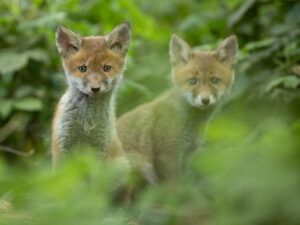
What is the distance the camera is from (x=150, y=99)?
836 centimetres

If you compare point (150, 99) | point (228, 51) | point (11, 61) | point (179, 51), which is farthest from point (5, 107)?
point (228, 51)

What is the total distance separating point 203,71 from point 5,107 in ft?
10.1

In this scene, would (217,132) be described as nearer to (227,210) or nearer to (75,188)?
(227,210)

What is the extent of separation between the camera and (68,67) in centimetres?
544

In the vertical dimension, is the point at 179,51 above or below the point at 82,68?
above

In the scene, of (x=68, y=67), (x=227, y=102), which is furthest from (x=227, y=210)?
(x=227, y=102)

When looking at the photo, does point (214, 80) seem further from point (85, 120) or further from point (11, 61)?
point (11, 61)

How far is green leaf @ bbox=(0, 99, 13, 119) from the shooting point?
761cm

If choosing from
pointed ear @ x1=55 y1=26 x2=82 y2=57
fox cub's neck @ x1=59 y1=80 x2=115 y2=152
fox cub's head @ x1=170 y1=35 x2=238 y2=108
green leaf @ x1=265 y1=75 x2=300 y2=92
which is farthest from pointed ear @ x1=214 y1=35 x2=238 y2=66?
pointed ear @ x1=55 y1=26 x2=82 y2=57

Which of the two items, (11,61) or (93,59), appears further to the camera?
(11,61)

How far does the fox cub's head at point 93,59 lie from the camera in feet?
17.3

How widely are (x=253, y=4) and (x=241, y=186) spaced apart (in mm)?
6740

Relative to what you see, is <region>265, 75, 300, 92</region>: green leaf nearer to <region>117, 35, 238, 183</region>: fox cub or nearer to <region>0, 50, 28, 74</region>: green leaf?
<region>117, 35, 238, 183</region>: fox cub

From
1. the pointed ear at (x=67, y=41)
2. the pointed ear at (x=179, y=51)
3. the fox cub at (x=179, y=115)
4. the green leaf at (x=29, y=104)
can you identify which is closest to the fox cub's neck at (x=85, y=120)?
the pointed ear at (x=67, y=41)
